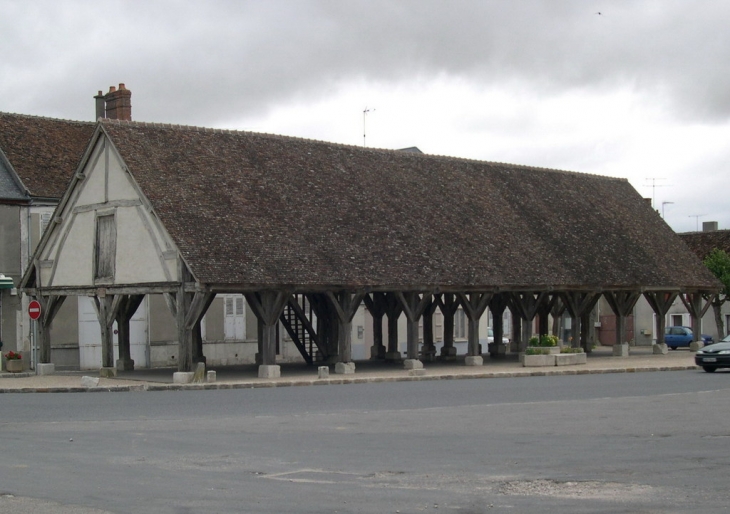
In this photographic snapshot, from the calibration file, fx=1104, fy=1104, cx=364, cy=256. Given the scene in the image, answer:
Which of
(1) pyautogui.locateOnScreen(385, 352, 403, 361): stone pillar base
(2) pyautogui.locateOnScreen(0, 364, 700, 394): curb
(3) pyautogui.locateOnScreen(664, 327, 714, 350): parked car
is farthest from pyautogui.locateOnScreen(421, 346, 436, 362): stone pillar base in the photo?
(3) pyautogui.locateOnScreen(664, 327, 714, 350): parked car

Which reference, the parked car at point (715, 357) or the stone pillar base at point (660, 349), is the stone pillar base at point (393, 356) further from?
the parked car at point (715, 357)

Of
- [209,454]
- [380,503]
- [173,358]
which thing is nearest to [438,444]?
[209,454]

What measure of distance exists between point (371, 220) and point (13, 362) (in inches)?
449

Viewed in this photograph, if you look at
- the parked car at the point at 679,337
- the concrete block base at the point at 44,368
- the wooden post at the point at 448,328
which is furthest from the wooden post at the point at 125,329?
the parked car at the point at 679,337

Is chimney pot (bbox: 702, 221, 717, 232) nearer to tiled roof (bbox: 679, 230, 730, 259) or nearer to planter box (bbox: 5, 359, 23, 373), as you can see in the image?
tiled roof (bbox: 679, 230, 730, 259)

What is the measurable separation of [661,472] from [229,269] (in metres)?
17.9

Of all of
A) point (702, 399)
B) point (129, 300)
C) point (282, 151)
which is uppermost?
point (282, 151)

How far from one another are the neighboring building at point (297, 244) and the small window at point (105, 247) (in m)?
0.04

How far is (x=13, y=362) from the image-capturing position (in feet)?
107

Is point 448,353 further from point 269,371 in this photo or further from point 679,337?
point 679,337

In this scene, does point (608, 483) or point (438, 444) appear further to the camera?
point (438, 444)

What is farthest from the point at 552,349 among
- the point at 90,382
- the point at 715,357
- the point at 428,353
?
the point at 90,382

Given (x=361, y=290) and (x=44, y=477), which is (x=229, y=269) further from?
(x=44, y=477)

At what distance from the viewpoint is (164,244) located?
A: 28312 millimetres
